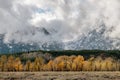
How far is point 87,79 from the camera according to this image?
108938 mm

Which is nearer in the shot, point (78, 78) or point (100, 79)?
point (100, 79)

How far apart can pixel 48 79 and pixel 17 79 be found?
36.5 ft

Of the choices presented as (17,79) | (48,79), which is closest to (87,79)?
(48,79)

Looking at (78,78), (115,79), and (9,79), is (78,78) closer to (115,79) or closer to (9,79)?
(115,79)

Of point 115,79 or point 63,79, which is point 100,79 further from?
point 63,79

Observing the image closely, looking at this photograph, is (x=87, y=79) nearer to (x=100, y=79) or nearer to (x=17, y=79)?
(x=100, y=79)

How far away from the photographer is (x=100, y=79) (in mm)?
106125

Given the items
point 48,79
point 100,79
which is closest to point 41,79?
point 48,79

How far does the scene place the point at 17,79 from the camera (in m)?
111

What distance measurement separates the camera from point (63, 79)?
107312mm

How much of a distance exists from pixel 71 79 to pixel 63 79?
10.4 feet

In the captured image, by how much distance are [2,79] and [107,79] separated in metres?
35.2

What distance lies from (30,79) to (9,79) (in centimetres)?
837

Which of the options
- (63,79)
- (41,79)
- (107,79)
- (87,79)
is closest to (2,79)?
(41,79)
